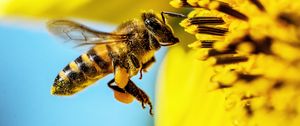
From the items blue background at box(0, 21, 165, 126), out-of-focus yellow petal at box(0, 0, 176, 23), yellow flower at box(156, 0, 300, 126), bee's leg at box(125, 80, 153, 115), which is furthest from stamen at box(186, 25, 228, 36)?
blue background at box(0, 21, 165, 126)

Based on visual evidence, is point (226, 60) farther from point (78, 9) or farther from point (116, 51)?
point (78, 9)

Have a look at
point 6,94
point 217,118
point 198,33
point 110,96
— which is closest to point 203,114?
point 217,118

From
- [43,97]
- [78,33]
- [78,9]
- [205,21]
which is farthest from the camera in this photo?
[43,97]

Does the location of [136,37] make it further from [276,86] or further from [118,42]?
[276,86]

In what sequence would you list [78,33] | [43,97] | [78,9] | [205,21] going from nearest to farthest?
[78,33] → [205,21] → [78,9] → [43,97]

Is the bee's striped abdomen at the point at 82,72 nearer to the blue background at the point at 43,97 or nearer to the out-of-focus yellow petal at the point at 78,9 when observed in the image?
the out-of-focus yellow petal at the point at 78,9

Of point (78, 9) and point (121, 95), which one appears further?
point (78, 9)

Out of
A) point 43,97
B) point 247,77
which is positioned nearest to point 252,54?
point 247,77
